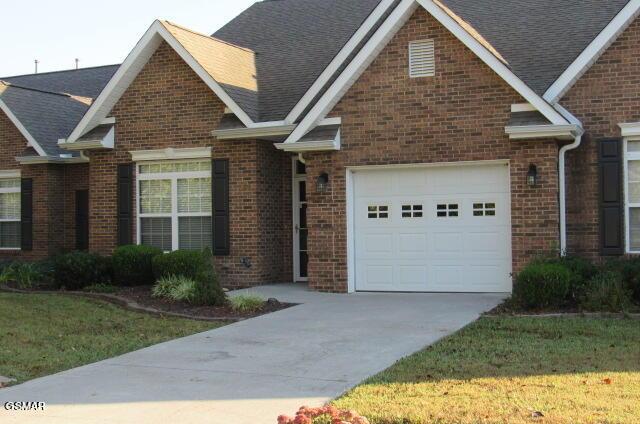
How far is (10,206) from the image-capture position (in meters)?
19.9

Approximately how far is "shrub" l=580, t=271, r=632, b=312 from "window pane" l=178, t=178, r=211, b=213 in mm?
7972

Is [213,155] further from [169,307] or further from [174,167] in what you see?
[169,307]

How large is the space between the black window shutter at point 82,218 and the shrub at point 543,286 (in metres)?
11.7

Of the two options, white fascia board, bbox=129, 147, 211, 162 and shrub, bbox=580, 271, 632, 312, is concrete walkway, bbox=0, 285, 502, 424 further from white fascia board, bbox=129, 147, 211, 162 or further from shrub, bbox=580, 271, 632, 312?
white fascia board, bbox=129, 147, 211, 162

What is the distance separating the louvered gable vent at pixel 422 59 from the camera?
46.3 ft

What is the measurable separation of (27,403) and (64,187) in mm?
13665

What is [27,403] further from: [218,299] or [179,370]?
[218,299]

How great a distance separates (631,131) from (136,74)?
10066 mm


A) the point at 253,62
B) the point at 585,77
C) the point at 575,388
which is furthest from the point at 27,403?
the point at 253,62

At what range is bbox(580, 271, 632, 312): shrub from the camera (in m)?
11.2

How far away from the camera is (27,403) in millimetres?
6762

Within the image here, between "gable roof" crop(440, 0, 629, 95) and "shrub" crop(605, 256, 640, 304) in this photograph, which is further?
"gable roof" crop(440, 0, 629, 95)

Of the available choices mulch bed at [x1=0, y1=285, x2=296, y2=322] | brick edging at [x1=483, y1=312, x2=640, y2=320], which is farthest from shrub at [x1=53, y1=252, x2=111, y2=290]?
brick edging at [x1=483, y1=312, x2=640, y2=320]

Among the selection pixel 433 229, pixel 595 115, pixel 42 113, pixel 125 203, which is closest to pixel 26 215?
pixel 42 113
